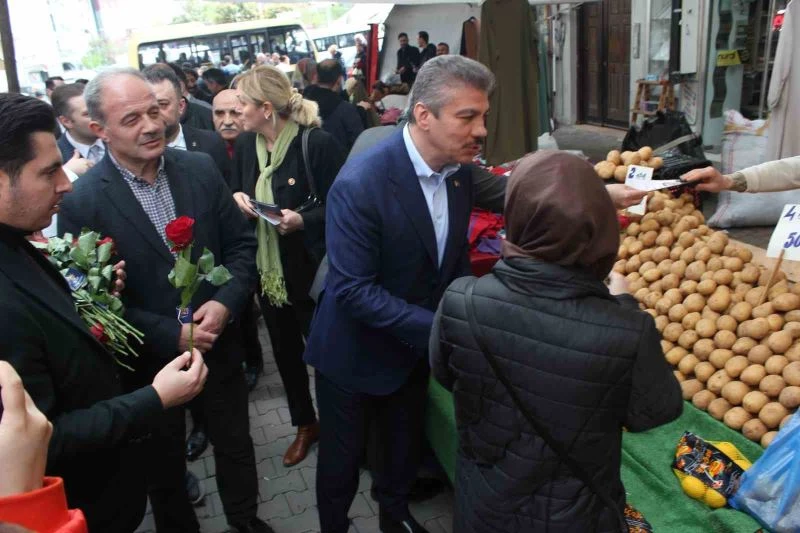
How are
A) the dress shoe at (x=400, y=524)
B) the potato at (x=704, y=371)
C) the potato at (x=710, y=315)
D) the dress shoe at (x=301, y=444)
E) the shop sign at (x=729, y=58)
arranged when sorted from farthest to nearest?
1. the shop sign at (x=729, y=58)
2. the dress shoe at (x=301, y=444)
3. the dress shoe at (x=400, y=524)
4. the potato at (x=710, y=315)
5. the potato at (x=704, y=371)

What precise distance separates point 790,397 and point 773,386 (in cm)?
8

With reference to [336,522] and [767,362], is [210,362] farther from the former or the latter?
[767,362]

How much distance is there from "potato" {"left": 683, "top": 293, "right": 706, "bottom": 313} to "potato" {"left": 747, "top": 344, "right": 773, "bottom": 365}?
1.12 feet

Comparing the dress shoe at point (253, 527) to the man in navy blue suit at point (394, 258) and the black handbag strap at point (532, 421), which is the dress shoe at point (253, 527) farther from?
the black handbag strap at point (532, 421)

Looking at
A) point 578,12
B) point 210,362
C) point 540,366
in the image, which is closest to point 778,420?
point 540,366

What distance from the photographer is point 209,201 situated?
255 cm

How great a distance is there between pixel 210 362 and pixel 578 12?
1170 cm

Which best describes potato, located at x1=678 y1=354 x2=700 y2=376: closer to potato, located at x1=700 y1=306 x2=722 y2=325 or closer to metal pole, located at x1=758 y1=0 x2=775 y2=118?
potato, located at x1=700 y1=306 x2=722 y2=325

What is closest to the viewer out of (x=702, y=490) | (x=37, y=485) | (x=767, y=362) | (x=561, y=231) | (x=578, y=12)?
(x=37, y=485)

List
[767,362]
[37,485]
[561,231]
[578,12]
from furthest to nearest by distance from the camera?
[578,12] → [767,362] → [561,231] → [37,485]

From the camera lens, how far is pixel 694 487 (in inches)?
83.7

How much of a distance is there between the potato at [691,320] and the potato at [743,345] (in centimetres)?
22

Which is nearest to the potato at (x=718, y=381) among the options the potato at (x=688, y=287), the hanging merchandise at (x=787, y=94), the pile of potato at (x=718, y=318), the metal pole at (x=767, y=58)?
the pile of potato at (x=718, y=318)

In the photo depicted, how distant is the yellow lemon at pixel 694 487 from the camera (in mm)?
2115
